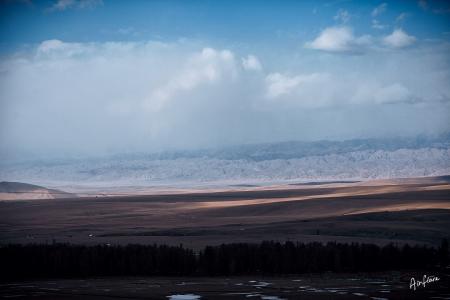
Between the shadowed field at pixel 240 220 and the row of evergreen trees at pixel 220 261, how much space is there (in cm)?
628

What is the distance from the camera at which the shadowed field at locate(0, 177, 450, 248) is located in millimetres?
53188

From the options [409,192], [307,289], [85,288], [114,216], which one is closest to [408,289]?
[307,289]

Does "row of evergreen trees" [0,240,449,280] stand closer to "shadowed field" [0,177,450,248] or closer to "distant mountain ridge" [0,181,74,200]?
"shadowed field" [0,177,450,248]

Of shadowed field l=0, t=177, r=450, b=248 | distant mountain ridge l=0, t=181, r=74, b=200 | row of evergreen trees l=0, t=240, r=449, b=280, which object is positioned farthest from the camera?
distant mountain ridge l=0, t=181, r=74, b=200

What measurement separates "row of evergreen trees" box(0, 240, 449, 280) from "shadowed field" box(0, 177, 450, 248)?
628cm

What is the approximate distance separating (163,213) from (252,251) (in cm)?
3899

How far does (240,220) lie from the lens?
68.5 meters

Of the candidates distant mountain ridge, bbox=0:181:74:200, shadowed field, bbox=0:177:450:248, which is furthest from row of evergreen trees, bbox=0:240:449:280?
distant mountain ridge, bbox=0:181:74:200

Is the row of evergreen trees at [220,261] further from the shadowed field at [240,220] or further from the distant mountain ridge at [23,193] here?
the distant mountain ridge at [23,193]

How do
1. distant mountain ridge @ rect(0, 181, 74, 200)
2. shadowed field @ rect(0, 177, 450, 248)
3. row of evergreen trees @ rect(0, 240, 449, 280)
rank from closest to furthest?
row of evergreen trees @ rect(0, 240, 449, 280) → shadowed field @ rect(0, 177, 450, 248) → distant mountain ridge @ rect(0, 181, 74, 200)

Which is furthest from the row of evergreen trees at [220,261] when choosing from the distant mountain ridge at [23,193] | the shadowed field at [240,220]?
the distant mountain ridge at [23,193]

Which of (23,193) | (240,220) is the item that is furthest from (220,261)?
(23,193)

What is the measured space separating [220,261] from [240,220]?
26235 millimetres

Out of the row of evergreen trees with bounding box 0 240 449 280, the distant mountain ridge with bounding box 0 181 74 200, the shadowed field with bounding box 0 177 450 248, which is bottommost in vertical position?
the row of evergreen trees with bounding box 0 240 449 280
